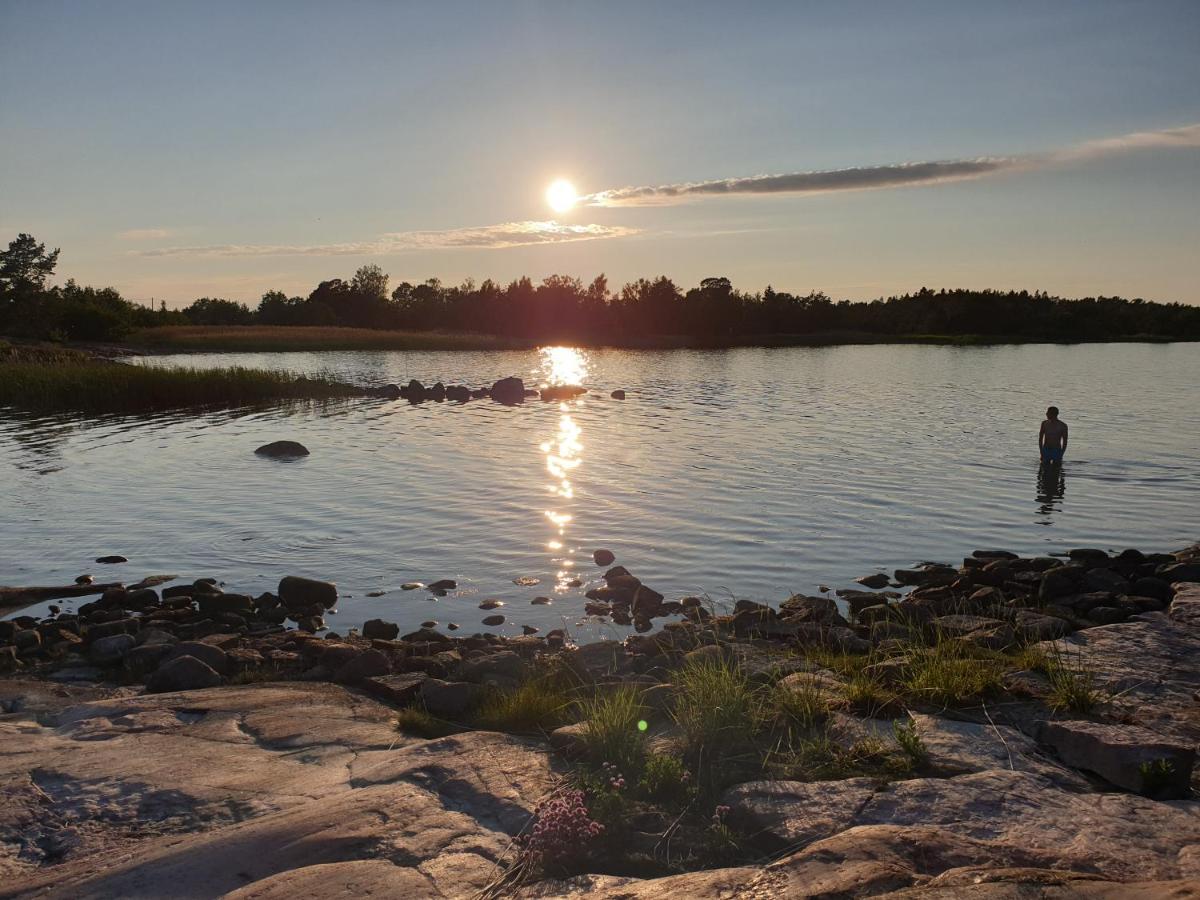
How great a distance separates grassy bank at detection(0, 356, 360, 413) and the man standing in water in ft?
133

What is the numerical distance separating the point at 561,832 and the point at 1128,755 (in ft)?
13.9

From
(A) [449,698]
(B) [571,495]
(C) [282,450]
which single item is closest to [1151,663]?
(A) [449,698]

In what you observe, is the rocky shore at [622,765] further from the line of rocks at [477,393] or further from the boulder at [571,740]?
the line of rocks at [477,393]

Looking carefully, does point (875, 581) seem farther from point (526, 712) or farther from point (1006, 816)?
point (1006, 816)

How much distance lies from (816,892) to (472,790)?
2.97 m

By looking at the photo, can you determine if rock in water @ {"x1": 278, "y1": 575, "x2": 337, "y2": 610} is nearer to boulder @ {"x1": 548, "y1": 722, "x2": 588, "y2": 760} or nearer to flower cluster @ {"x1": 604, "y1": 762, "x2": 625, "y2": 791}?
boulder @ {"x1": 548, "y1": 722, "x2": 588, "y2": 760}

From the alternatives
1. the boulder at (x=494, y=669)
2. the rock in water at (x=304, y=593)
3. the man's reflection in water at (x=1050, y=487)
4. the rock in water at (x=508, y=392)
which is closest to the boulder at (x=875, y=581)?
the boulder at (x=494, y=669)

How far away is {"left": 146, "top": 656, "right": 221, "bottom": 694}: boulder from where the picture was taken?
10.6 metres

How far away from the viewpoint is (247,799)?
7.09m

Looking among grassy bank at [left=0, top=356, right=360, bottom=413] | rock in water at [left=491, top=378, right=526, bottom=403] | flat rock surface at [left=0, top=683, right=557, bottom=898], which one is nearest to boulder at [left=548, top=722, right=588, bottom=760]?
flat rock surface at [left=0, top=683, right=557, bottom=898]

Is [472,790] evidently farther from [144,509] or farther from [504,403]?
[504,403]

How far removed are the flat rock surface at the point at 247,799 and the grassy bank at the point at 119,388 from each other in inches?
1673

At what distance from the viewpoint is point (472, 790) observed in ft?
23.2

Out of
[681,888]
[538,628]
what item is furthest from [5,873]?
[538,628]
